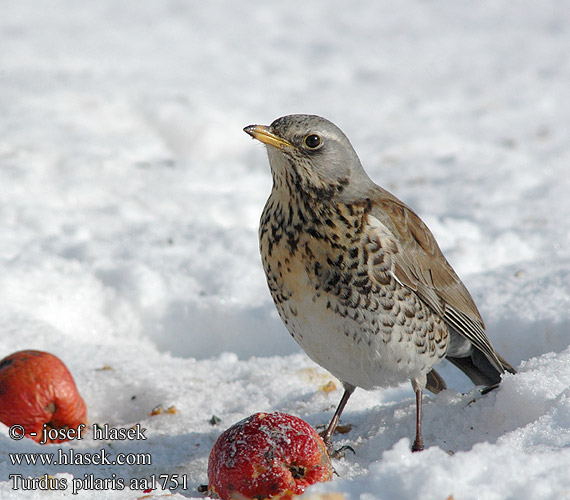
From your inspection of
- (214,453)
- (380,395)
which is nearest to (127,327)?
(380,395)

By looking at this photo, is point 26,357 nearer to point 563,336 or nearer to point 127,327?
point 127,327

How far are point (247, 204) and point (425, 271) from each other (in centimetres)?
300

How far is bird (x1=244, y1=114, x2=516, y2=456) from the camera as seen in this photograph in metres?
3.63

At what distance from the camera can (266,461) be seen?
3.17 m

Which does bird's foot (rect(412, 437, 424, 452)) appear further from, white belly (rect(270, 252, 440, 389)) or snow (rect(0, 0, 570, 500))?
white belly (rect(270, 252, 440, 389))

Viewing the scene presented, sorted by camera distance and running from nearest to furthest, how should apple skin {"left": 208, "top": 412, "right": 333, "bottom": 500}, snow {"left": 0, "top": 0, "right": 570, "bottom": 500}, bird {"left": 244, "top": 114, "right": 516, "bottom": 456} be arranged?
apple skin {"left": 208, "top": 412, "right": 333, "bottom": 500}, bird {"left": 244, "top": 114, "right": 516, "bottom": 456}, snow {"left": 0, "top": 0, "right": 570, "bottom": 500}

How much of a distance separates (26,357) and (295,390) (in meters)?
1.48

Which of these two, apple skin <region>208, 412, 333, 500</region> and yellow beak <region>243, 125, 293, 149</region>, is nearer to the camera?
apple skin <region>208, 412, 333, 500</region>

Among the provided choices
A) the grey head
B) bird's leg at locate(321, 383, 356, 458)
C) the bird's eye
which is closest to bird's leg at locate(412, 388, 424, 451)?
bird's leg at locate(321, 383, 356, 458)

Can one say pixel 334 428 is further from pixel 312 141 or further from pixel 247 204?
pixel 247 204

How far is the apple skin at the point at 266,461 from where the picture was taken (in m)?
3.16

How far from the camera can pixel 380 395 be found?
4.71 meters

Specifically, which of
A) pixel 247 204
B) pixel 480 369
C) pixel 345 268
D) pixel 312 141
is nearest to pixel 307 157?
pixel 312 141

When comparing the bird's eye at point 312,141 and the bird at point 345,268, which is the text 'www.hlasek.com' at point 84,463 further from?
the bird's eye at point 312,141
